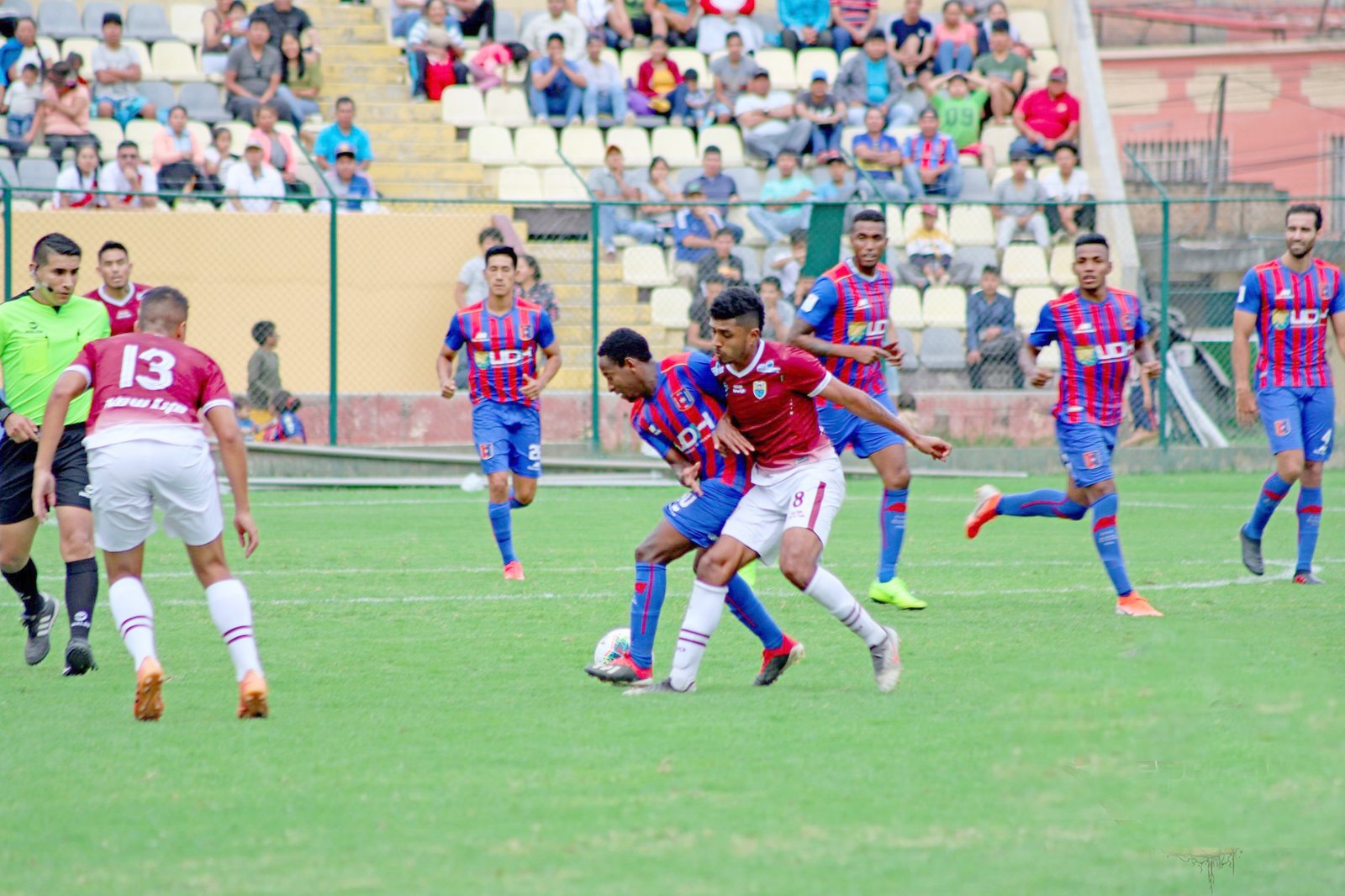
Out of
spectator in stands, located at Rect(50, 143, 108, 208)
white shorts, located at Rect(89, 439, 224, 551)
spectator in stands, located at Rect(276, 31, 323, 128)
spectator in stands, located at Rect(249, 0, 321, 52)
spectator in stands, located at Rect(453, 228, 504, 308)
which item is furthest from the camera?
spectator in stands, located at Rect(249, 0, 321, 52)

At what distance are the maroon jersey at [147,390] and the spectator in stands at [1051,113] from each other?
57.6 feet

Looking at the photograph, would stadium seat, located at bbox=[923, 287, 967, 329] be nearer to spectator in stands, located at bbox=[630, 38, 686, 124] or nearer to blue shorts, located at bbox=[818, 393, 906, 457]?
spectator in stands, located at bbox=[630, 38, 686, 124]

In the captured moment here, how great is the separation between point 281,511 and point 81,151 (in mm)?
5869

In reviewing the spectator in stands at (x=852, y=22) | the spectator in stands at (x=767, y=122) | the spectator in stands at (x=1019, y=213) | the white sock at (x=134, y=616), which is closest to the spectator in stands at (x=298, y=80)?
the spectator in stands at (x=767, y=122)

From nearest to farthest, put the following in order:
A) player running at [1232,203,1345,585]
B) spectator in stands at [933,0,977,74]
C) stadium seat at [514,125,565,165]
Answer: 1. player running at [1232,203,1345,585]
2. stadium seat at [514,125,565,165]
3. spectator in stands at [933,0,977,74]

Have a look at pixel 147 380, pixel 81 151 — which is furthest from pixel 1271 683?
pixel 81 151

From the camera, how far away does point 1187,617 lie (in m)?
8.67

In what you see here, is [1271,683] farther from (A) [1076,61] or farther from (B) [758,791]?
(A) [1076,61]

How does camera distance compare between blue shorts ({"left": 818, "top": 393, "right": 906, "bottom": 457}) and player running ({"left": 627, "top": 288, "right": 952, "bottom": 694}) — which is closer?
player running ({"left": 627, "top": 288, "right": 952, "bottom": 694})

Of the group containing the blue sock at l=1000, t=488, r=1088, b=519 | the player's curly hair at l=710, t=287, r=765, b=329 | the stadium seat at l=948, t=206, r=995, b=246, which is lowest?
the blue sock at l=1000, t=488, r=1088, b=519

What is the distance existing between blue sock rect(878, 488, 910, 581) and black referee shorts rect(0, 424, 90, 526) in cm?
435

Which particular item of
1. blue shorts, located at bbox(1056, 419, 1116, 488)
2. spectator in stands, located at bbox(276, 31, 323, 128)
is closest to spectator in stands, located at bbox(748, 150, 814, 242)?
spectator in stands, located at bbox(276, 31, 323, 128)

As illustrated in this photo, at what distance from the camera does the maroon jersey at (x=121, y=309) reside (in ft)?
27.2

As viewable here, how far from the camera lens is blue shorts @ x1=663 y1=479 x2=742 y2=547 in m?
7.00
